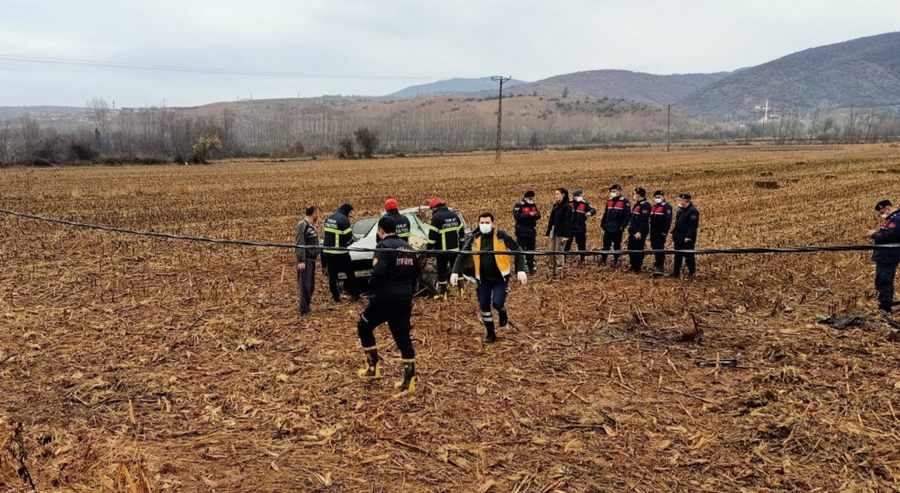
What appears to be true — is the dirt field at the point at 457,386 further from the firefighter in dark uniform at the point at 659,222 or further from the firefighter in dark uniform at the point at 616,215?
the firefighter in dark uniform at the point at 616,215

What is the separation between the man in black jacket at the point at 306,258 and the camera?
9.72 m

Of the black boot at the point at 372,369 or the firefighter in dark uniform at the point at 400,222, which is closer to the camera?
the black boot at the point at 372,369

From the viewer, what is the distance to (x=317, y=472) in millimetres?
5301

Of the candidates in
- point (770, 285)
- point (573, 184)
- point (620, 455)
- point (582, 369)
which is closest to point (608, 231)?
point (770, 285)

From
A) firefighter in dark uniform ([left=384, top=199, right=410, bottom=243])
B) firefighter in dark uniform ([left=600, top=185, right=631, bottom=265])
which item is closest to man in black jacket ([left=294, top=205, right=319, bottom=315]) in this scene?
firefighter in dark uniform ([left=384, top=199, right=410, bottom=243])

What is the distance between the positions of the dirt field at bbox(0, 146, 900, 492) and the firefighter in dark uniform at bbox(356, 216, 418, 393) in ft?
1.54

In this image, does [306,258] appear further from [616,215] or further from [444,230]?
[616,215]

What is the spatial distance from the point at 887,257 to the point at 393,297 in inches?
299

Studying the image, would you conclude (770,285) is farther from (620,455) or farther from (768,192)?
(768,192)

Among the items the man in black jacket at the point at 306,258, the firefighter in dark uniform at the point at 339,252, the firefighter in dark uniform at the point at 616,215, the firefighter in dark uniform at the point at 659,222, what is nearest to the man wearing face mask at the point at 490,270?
the firefighter in dark uniform at the point at 339,252

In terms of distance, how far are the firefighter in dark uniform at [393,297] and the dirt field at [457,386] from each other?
47cm

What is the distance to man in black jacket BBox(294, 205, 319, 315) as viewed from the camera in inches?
383

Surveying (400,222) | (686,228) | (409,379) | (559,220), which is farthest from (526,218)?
(409,379)

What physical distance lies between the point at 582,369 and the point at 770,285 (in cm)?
575
